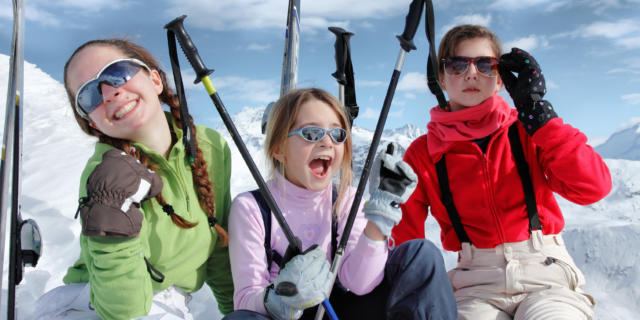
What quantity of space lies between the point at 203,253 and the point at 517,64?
1732mm

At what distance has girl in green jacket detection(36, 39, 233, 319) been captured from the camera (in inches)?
61.3

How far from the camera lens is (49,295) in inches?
74.9

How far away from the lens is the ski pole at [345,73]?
2172mm

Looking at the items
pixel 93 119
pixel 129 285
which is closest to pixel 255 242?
pixel 129 285

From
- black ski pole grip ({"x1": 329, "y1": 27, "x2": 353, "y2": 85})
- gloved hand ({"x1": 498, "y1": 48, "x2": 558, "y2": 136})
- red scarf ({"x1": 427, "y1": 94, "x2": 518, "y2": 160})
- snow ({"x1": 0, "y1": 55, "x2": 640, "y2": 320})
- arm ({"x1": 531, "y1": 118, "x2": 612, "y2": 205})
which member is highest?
black ski pole grip ({"x1": 329, "y1": 27, "x2": 353, "y2": 85})

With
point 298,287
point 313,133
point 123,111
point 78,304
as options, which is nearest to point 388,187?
point 313,133

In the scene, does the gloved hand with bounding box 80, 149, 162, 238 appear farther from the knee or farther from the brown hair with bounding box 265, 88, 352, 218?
the knee

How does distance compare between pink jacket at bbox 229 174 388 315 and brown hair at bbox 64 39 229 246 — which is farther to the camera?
brown hair at bbox 64 39 229 246

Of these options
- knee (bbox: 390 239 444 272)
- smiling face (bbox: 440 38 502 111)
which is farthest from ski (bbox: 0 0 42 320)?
smiling face (bbox: 440 38 502 111)

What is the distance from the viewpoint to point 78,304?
1.89 meters

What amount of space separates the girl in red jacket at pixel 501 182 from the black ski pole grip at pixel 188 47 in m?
1.28

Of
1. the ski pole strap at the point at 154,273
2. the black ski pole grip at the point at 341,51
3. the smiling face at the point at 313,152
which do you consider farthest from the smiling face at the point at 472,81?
the ski pole strap at the point at 154,273

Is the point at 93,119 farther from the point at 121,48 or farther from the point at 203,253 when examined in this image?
the point at 203,253

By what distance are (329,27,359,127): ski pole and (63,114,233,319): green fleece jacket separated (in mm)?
667
